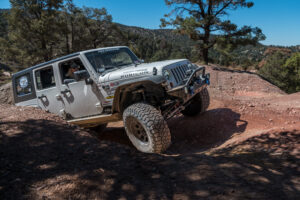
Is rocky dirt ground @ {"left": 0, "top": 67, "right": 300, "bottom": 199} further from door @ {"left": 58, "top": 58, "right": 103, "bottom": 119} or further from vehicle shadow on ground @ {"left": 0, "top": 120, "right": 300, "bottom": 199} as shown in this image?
door @ {"left": 58, "top": 58, "right": 103, "bottom": 119}

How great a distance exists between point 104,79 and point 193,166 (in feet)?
8.68

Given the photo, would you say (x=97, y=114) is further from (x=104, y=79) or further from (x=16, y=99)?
(x=16, y=99)

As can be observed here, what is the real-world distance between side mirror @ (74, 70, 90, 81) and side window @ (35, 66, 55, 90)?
3.56 ft

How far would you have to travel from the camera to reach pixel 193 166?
2.46 m

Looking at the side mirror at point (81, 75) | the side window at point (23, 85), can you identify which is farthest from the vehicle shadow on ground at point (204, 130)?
the side window at point (23, 85)

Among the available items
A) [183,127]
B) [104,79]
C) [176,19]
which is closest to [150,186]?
[104,79]

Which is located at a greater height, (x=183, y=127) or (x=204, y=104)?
(x=204, y=104)

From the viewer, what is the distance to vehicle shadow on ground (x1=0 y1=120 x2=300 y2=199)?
6.35 ft

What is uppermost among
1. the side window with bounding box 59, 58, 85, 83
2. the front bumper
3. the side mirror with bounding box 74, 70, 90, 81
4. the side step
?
the side window with bounding box 59, 58, 85, 83

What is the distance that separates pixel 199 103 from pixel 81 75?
9.77ft

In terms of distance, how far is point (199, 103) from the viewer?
5.42 meters

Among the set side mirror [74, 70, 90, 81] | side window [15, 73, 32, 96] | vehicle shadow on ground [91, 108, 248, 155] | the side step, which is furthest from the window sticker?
vehicle shadow on ground [91, 108, 248, 155]

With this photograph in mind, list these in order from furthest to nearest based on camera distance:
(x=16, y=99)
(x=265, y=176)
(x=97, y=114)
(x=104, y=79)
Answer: (x=16, y=99)
(x=97, y=114)
(x=104, y=79)
(x=265, y=176)

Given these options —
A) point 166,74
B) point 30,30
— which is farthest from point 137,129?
point 30,30
